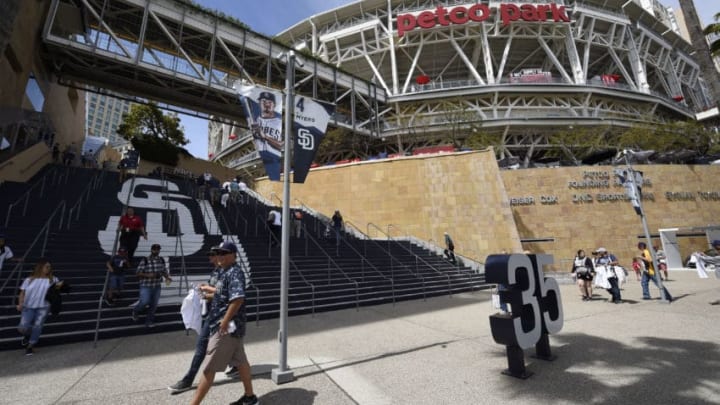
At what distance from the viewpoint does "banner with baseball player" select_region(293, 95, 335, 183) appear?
4965 mm

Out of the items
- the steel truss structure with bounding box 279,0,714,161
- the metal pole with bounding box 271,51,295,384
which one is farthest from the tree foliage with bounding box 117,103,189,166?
the metal pole with bounding box 271,51,295,384

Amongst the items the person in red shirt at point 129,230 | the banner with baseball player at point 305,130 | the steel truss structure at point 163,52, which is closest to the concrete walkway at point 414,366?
the banner with baseball player at point 305,130

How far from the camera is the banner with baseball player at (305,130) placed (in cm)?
496

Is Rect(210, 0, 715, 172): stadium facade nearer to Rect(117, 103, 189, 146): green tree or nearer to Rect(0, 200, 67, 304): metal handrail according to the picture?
Rect(117, 103, 189, 146): green tree

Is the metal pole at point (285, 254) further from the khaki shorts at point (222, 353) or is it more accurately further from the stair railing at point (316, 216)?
the stair railing at point (316, 216)

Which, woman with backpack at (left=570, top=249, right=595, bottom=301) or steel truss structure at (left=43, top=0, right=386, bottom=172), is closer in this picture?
woman with backpack at (left=570, top=249, right=595, bottom=301)

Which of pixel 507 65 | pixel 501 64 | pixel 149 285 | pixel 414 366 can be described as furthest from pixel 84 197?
pixel 507 65

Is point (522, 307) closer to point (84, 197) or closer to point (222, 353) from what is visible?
point (222, 353)

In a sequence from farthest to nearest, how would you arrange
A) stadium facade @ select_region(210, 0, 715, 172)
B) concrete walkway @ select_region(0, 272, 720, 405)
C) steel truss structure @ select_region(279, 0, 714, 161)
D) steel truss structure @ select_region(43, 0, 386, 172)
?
steel truss structure @ select_region(279, 0, 714, 161)
stadium facade @ select_region(210, 0, 715, 172)
steel truss structure @ select_region(43, 0, 386, 172)
concrete walkway @ select_region(0, 272, 720, 405)

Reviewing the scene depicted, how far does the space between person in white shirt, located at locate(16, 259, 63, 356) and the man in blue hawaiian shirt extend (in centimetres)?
413

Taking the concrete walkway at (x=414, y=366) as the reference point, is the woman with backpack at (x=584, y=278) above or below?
above

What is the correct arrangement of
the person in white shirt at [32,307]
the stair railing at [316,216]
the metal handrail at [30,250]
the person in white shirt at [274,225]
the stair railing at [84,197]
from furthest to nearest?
the stair railing at [316,216]
the person in white shirt at [274,225]
the stair railing at [84,197]
the metal handrail at [30,250]
the person in white shirt at [32,307]

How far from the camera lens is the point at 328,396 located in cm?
355

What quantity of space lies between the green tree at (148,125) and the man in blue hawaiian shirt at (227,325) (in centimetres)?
3307
